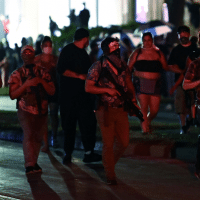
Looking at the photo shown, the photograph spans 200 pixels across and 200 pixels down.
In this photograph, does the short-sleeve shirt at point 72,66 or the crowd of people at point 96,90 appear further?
the short-sleeve shirt at point 72,66

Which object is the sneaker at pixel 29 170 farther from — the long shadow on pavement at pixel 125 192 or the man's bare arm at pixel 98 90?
the man's bare arm at pixel 98 90

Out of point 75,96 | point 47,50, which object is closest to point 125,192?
point 75,96

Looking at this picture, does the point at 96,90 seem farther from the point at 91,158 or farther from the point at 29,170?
the point at 91,158

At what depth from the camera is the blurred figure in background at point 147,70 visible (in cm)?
1172

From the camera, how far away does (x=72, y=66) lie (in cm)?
1027

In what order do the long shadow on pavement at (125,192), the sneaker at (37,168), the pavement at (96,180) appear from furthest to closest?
the sneaker at (37,168), the pavement at (96,180), the long shadow on pavement at (125,192)

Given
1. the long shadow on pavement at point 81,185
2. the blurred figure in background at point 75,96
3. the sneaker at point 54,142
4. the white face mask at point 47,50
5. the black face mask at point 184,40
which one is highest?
the black face mask at point 184,40

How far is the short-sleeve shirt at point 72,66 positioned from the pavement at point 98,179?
104 centimetres

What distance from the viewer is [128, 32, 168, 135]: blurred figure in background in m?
11.7

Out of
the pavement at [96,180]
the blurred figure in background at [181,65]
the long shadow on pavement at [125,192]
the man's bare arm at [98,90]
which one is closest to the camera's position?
the long shadow on pavement at [125,192]

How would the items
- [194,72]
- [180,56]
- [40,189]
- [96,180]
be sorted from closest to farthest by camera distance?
[40,189] → [194,72] → [96,180] → [180,56]

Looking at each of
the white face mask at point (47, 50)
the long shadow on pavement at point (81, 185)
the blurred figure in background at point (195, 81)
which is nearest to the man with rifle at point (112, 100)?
the long shadow on pavement at point (81, 185)

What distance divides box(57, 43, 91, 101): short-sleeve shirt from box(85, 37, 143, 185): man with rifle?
1.79 metres

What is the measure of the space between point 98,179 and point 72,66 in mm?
2078
